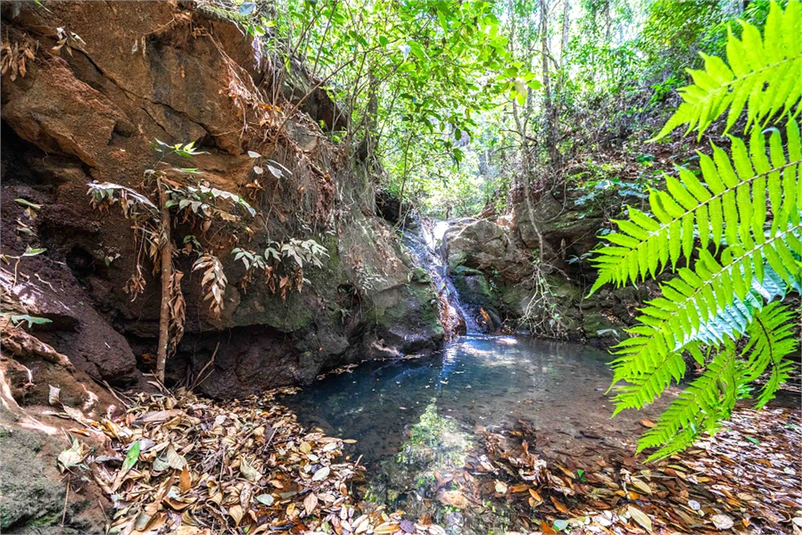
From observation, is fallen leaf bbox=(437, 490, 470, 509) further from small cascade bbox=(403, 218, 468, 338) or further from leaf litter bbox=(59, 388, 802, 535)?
small cascade bbox=(403, 218, 468, 338)

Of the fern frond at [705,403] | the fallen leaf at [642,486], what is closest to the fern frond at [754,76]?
the fern frond at [705,403]

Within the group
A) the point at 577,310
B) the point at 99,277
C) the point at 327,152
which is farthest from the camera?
the point at 577,310

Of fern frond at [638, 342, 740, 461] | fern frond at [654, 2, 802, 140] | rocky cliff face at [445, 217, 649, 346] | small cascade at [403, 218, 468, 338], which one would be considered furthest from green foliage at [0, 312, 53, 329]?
rocky cliff face at [445, 217, 649, 346]

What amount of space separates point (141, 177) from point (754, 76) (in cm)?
331

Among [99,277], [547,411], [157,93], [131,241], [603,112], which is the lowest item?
[547,411]

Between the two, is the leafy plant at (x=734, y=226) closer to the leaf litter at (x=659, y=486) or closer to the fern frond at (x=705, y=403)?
the fern frond at (x=705, y=403)

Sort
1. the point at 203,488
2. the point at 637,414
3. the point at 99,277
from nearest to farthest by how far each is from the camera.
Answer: the point at 203,488
the point at 99,277
the point at 637,414

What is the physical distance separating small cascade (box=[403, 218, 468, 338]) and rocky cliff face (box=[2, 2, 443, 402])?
2.94 m

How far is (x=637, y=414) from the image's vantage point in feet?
9.18

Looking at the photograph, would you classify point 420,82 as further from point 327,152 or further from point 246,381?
point 246,381

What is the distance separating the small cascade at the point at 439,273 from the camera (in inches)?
257

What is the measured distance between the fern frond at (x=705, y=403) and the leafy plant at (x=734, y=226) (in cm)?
1

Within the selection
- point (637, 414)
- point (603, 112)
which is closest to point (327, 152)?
point (637, 414)

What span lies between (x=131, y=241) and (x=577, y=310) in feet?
23.5
